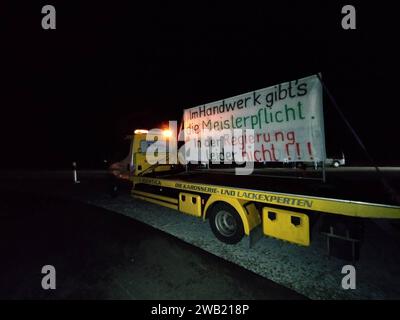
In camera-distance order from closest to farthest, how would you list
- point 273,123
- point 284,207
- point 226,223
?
point 284,207
point 226,223
point 273,123

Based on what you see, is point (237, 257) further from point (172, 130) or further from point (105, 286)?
point (172, 130)

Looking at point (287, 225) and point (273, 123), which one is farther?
point (273, 123)

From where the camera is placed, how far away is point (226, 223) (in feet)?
14.8

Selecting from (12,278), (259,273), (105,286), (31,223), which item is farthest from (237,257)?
(31,223)

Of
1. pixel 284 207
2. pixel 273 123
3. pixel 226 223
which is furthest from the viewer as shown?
pixel 273 123

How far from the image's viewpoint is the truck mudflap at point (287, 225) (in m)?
3.30

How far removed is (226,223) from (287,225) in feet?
4.58

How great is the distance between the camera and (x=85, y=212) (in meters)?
6.45

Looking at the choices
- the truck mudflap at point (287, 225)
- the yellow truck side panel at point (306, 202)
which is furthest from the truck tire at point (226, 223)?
the truck mudflap at point (287, 225)

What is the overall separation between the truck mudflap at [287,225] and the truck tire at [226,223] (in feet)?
1.90

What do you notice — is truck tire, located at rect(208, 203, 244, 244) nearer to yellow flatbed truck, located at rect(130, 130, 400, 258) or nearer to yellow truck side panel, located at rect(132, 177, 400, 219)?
yellow flatbed truck, located at rect(130, 130, 400, 258)

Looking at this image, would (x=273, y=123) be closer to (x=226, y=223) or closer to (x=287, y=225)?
(x=287, y=225)

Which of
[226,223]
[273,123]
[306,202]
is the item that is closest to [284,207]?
[306,202]
